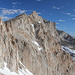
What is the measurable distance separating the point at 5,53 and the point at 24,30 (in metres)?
17.0

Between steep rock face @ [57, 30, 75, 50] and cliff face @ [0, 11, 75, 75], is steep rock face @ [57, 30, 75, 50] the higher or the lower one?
the higher one

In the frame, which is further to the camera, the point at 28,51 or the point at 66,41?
the point at 66,41

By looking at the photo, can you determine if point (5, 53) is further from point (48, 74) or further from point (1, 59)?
point (48, 74)

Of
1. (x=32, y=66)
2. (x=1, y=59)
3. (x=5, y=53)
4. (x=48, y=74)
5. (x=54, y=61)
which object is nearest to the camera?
(x=1, y=59)

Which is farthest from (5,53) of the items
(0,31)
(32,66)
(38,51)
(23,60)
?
(38,51)

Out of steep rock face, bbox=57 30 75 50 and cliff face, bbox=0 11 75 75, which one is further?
steep rock face, bbox=57 30 75 50

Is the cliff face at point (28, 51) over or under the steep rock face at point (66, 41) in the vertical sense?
under

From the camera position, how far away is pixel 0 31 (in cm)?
3178

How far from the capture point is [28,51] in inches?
1649

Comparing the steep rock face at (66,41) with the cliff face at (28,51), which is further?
the steep rock face at (66,41)

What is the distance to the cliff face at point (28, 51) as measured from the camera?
32750 mm

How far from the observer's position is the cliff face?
32.8 meters

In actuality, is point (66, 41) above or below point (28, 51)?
above

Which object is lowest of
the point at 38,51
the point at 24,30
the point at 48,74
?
the point at 48,74
